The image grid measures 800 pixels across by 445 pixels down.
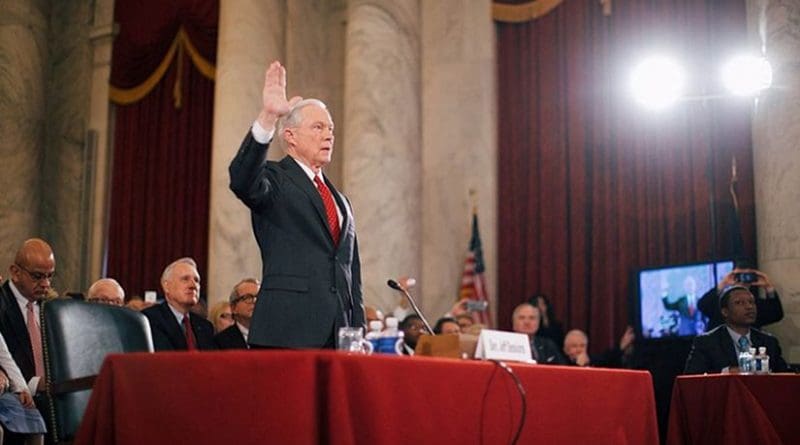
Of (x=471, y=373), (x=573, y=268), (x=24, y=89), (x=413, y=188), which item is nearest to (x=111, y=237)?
(x=24, y=89)

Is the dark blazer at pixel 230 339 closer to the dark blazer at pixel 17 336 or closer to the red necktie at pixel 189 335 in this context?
the red necktie at pixel 189 335

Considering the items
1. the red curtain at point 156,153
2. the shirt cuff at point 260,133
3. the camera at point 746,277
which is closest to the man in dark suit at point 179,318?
the shirt cuff at point 260,133

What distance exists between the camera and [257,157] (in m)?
3.56

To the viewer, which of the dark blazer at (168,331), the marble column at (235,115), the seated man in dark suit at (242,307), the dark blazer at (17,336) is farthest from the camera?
the marble column at (235,115)

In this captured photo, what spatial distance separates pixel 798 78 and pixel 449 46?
3.48m

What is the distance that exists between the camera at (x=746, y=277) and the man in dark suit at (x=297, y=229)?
4.29 meters

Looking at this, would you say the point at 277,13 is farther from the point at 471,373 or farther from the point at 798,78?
the point at 471,373

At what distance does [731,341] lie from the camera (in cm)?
633

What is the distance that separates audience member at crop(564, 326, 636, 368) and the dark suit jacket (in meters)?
1.22

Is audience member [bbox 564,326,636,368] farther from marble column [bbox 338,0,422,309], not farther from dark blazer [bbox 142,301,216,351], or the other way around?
dark blazer [bbox 142,301,216,351]

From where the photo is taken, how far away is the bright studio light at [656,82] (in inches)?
330

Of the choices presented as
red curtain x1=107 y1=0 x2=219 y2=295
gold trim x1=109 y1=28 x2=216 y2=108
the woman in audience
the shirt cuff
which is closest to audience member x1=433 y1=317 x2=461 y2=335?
the woman in audience

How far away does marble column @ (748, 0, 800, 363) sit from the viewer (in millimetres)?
7605

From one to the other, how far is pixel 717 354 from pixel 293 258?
11.2 feet
